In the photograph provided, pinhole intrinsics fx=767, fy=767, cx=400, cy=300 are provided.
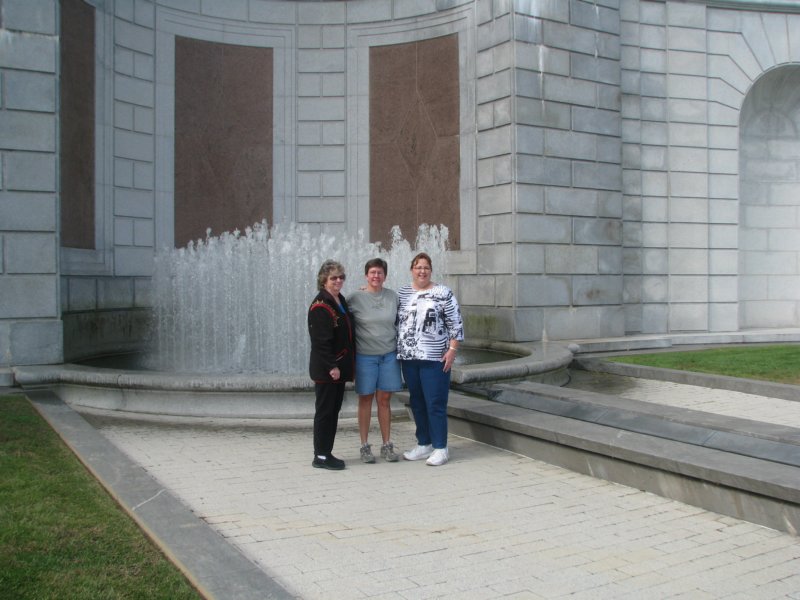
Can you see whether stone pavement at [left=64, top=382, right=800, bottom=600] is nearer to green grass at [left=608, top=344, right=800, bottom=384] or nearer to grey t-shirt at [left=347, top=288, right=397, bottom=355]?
grey t-shirt at [left=347, top=288, right=397, bottom=355]

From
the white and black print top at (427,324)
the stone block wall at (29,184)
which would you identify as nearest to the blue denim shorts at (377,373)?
the white and black print top at (427,324)

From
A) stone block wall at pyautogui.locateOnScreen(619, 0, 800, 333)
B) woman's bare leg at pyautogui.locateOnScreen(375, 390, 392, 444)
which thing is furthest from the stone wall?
woman's bare leg at pyautogui.locateOnScreen(375, 390, 392, 444)

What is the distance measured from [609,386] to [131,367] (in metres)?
6.19

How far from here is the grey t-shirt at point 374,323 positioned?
20.8 ft

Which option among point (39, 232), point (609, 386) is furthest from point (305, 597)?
point (39, 232)

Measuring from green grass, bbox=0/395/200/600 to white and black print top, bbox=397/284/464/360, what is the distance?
2554 millimetres

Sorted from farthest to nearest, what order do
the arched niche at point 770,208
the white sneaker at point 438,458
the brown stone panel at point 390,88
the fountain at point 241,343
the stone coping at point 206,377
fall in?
the arched niche at point 770,208
the brown stone panel at point 390,88
the fountain at point 241,343
the stone coping at point 206,377
the white sneaker at point 438,458

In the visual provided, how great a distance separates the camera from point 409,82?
1492cm

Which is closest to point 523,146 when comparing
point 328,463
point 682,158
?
point 682,158

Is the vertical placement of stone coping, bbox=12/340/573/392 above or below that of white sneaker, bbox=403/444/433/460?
above

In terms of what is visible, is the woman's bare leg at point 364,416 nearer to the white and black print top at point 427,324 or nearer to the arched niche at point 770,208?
the white and black print top at point 427,324

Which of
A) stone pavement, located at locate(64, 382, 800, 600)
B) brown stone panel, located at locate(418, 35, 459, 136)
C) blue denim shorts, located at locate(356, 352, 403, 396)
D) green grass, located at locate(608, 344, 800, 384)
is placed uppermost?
brown stone panel, located at locate(418, 35, 459, 136)

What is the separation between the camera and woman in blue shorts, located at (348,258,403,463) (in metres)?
6.34

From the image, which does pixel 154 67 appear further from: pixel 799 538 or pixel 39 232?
pixel 799 538
